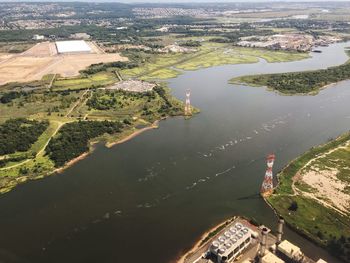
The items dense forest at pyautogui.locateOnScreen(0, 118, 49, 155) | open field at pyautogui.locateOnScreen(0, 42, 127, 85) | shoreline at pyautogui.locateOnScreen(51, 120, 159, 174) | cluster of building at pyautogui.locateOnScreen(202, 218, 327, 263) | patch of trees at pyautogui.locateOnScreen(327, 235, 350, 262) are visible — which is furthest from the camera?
open field at pyautogui.locateOnScreen(0, 42, 127, 85)

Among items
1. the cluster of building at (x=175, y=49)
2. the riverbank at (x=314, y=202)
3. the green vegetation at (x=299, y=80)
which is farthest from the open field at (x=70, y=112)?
the cluster of building at (x=175, y=49)

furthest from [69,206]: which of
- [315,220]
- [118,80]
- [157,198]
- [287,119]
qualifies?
[118,80]

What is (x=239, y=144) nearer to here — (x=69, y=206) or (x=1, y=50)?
(x=69, y=206)

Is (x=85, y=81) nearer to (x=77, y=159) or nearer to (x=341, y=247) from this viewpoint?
(x=77, y=159)

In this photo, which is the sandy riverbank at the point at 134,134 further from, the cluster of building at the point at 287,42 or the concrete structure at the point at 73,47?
the cluster of building at the point at 287,42

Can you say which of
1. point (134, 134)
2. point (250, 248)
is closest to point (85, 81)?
point (134, 134)

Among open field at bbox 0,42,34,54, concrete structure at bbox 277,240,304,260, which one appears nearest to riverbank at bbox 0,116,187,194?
concrete structure at bbox 277,240,304,260

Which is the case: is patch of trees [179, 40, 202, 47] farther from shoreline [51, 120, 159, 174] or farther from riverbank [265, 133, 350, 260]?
riverbank [265, 133, 350, 260]
